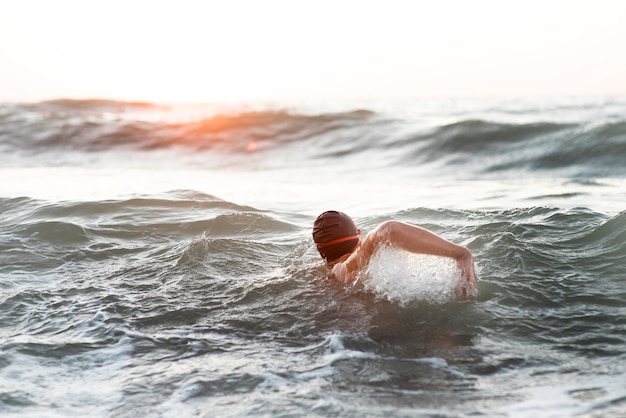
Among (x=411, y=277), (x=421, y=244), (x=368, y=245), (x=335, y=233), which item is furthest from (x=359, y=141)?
(x=421, y=244)

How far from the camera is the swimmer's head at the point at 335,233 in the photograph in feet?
21.1

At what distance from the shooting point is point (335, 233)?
643cm

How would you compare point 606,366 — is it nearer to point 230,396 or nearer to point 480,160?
point 230,396

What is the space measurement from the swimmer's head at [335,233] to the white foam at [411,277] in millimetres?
352

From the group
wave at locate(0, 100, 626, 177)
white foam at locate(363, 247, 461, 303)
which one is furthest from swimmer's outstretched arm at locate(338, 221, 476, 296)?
wave at locate(0, 100, 626, 177)

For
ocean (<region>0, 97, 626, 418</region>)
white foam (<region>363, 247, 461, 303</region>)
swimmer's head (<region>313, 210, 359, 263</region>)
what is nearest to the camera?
ocean (<region>0, 97, 626, 418</region>)

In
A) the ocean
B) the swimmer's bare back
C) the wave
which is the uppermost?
the wave

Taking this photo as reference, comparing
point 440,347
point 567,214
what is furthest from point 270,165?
point 440,347

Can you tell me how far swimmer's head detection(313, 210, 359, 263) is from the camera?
6418 millimetres

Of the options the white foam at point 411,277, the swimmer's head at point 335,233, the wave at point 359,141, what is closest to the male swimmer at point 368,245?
the swimmer's head at point 335,233

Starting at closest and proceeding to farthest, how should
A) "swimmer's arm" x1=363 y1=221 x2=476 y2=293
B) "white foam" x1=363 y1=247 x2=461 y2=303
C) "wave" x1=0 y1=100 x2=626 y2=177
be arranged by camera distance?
"swimmer's arm" x1=363 y1=221 x2=476 y2=293 → "white foam" x1=363 y1=247 x2=461 y2=303 → "wave" x1=0 y1=100 x2=626 y2=177

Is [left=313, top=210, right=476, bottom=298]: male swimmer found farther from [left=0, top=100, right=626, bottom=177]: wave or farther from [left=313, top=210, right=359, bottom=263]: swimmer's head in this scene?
[left=0, top=100, right=626, bottom=177]: wave

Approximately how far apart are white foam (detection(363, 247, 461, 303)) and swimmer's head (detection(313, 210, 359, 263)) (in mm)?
352

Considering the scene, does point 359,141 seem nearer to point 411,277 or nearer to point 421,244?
point 411,277
